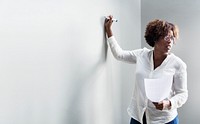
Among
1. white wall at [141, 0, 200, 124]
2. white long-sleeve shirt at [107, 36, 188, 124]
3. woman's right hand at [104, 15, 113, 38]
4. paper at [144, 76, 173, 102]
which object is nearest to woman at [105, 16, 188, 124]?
white long-sleeve shirt at [107, 36, 188, 124]

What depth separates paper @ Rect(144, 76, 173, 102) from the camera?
60.9 inches

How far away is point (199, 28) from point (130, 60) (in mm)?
965

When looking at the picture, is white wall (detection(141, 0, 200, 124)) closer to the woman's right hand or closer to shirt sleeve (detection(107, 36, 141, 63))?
shirt sleeve (detection(107, 36, 141, 63))

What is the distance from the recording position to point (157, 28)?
181 cm

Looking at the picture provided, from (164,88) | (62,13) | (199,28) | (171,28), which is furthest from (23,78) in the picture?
(199,28)

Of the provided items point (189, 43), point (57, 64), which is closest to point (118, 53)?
point (57, 64)

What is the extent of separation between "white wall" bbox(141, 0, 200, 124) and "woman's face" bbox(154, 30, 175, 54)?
2.78ft

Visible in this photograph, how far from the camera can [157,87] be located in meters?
1.55

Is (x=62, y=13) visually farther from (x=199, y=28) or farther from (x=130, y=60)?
(x=199, y=28)

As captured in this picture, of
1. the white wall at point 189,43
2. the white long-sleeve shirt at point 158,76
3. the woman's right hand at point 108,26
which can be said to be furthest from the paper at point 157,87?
the white wall at point 189,43

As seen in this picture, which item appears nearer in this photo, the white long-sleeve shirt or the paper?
the paper

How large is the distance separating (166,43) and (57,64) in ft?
2.59

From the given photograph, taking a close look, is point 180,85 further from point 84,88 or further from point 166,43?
point 84,88

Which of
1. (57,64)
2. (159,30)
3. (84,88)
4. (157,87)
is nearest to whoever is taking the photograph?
(57,64)
